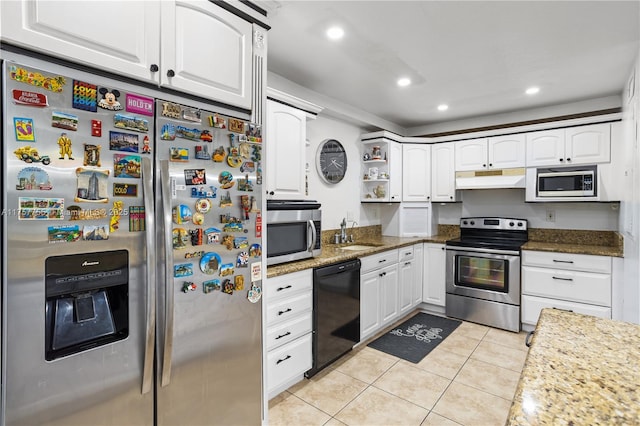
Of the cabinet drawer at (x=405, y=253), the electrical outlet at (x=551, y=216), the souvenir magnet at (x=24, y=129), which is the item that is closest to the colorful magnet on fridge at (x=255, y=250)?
the souvenir magnet at (x=24, y=129)

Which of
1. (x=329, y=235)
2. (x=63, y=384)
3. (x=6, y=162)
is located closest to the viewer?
(x=6, y=162)

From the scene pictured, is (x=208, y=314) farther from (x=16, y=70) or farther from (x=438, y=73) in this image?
(x=438, y=73)

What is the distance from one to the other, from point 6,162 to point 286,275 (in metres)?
1.59

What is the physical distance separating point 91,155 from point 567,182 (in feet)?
13.8

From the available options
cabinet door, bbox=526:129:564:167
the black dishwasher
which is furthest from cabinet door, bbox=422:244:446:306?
the black dishwasher

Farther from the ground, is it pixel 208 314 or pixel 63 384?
pixel 208 314

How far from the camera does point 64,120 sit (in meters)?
1.12

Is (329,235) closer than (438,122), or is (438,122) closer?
(329,235)

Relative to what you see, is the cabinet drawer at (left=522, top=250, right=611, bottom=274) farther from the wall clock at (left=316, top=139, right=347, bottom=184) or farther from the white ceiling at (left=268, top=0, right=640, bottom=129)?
the wall clock at (left=316, top=139, right=347, bottom=184)

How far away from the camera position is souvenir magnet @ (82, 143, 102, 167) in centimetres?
117

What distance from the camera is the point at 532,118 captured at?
→ 3961 millimetres

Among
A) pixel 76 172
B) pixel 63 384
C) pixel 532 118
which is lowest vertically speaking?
pixel 63 384

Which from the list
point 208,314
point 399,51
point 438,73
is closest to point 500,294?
point 438,73

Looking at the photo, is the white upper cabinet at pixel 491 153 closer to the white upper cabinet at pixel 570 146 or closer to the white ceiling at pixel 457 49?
the white upper cabinet at pixel 570 146
